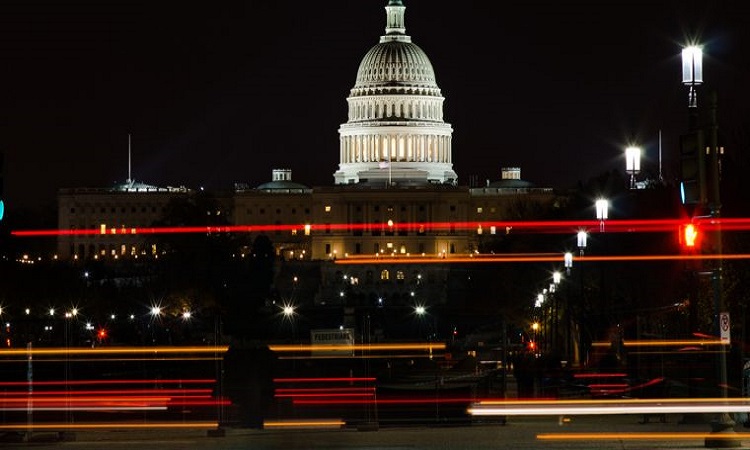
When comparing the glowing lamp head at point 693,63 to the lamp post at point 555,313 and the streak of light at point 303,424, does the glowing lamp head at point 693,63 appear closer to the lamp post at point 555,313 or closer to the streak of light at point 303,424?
the streak of light at point 303,424

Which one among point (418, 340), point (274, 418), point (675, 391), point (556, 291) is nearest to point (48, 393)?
point (274, 418)

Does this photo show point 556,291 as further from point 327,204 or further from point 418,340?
point 327,204

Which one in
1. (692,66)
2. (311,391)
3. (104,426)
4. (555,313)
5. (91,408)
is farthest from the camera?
(555,313)

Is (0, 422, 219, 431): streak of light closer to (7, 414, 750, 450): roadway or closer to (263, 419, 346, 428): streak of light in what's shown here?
(7, 414, 750, 450): roadway

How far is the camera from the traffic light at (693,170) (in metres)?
27.8

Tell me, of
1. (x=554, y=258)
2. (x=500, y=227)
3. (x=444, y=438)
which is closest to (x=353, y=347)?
(x=444, y=438)

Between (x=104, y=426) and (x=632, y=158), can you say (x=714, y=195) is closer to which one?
(x=104, y=426)

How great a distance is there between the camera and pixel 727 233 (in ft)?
156

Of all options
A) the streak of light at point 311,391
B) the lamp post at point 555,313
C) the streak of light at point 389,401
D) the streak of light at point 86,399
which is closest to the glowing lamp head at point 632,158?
the streak of light at point 389,401

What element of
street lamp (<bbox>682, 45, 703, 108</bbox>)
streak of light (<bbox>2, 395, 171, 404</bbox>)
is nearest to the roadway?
street lamp (<bbox>682, 45, 703, 108</bbox>)

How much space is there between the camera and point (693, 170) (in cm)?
2797

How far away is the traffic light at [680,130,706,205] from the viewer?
2783 centimetres

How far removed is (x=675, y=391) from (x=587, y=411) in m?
9.03

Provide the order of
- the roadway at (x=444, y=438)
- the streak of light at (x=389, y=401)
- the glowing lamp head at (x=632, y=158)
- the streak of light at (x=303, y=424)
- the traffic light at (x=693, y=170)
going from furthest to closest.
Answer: the streak of light at (x=389, y=401)
the glowing lamp head at (x=632, y=158)
the streak of light at (x=303, y=424)
the roadway at (x=444, y=438)
the traffic light at (x=693, y=170)
